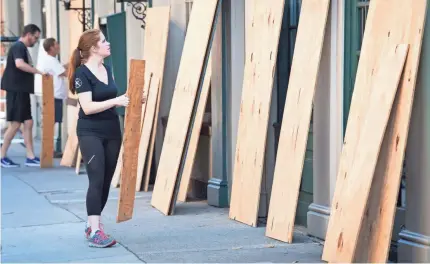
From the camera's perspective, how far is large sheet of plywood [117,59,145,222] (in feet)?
23.7

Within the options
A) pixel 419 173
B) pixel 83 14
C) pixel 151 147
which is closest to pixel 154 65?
pixel 151 147

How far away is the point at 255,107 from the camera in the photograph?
811 centimetres

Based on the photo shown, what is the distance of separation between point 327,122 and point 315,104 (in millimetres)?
206

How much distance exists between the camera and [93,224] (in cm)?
730

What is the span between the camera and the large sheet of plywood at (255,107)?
26.0 ft

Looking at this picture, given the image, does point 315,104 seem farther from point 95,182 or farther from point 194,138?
point 194,138

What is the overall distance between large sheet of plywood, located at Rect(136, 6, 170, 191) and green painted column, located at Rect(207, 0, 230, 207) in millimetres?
1237

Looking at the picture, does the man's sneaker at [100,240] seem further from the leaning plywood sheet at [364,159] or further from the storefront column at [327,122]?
the leaning plywood sheet at [364,159]

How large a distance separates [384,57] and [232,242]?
6.79 feet

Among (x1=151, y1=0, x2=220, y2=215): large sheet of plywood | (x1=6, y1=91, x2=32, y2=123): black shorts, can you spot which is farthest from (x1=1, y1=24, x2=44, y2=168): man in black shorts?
(x1=151, y1=0, x2=220, y2=215): large sheet of plywood

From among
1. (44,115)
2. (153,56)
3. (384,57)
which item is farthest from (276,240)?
(44,115)

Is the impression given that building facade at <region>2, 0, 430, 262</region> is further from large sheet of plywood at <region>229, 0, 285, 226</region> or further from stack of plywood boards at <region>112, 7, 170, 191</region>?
large sheet of plywood at <region>229, 0, 285, 226</region>


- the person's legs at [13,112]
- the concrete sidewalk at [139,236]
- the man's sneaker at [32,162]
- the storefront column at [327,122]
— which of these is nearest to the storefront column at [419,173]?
the concrete sidewalk at [139,236]

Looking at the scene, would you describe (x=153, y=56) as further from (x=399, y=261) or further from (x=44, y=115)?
(x=399, y=261)
